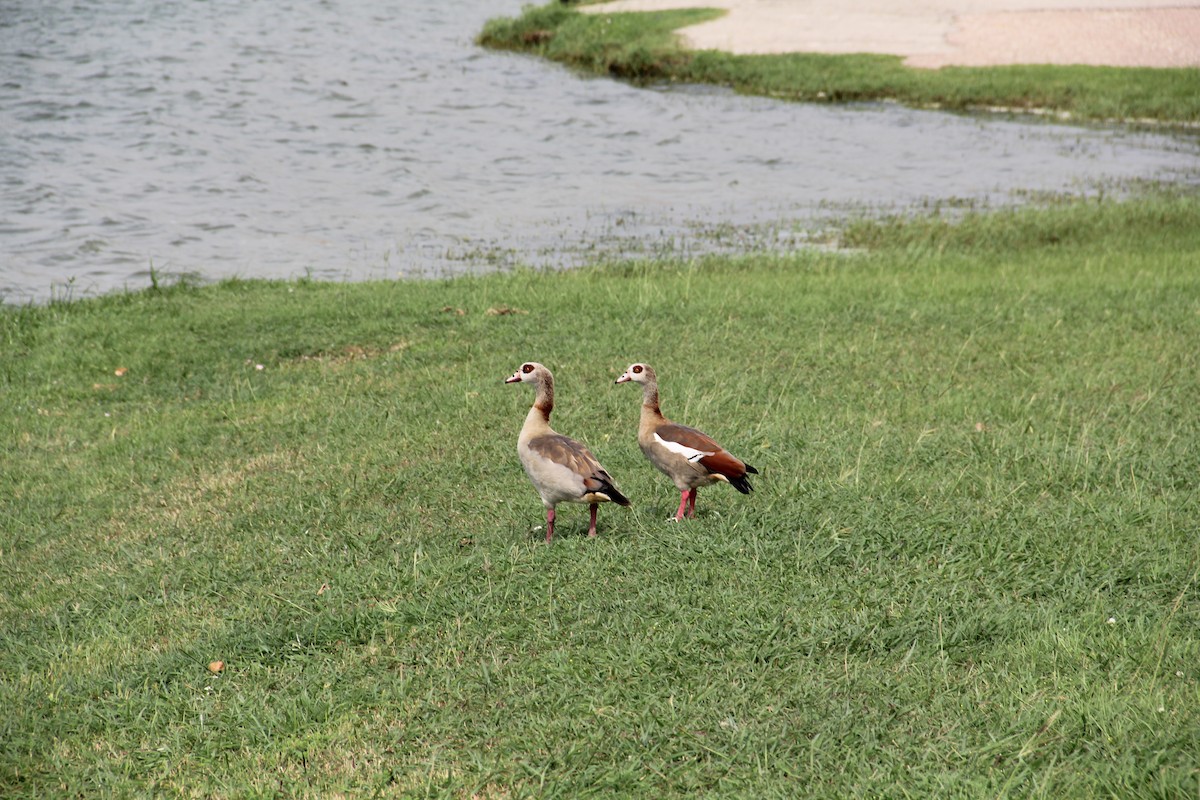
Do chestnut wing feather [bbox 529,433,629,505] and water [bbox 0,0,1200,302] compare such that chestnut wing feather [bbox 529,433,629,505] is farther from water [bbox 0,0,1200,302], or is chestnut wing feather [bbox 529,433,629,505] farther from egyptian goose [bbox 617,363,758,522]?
water [bbox 0,0,1200,302]

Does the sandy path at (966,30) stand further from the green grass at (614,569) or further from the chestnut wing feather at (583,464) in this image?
the chestnut wing feather at (583,464)

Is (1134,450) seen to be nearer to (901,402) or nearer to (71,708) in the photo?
(901,402)

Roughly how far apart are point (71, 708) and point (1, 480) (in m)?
3.99

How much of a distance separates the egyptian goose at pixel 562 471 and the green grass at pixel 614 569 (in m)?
0.41

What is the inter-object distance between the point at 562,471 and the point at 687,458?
71 cm

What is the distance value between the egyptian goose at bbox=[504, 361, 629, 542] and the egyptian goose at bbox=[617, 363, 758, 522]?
0.35 metres

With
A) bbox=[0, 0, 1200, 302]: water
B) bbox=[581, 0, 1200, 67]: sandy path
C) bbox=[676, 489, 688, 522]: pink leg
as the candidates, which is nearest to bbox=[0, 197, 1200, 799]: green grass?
bbox=[676, 489, 688, 522]: pink leg

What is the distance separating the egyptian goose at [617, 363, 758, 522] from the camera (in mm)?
6438

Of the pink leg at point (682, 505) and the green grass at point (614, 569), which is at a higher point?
the pink leg at point (682, 505)

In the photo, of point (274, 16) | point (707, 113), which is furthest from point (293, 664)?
point (274, 16)

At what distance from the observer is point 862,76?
1292 inches

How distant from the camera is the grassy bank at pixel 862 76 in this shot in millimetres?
29750

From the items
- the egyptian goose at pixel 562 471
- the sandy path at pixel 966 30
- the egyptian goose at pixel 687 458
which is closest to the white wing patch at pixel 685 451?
the egyptian goose at pixel 687 458

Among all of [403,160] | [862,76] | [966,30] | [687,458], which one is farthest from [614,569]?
[966,30]
